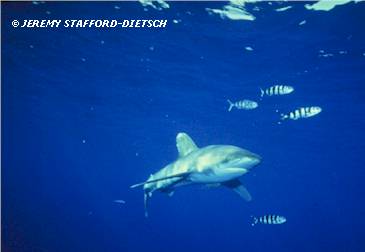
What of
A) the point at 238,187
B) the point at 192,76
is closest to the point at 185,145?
the point at 238,187

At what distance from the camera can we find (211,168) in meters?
8.12

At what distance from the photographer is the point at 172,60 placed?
23062 mm

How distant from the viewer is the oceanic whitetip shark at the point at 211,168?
300 inches

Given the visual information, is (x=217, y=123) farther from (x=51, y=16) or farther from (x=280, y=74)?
(x=51, y=16)

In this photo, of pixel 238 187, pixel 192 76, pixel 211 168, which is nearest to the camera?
pixel 211 168

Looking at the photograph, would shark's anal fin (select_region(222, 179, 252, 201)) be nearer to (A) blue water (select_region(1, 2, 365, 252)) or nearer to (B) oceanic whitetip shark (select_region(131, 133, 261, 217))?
(B) oceanic whitetip shark (select_region(131, 133, 261, 217))

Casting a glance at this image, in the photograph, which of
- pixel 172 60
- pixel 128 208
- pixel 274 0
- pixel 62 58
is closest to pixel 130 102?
pixel 62 58

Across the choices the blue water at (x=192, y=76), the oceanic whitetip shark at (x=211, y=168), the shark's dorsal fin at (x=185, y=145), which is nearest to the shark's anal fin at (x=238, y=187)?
the oceanic whitetip shark at (x=211, y=168)

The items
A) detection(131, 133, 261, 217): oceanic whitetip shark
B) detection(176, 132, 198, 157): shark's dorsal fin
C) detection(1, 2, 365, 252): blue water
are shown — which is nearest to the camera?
detection(131, 133, 261, 217): oceanic whitetip shark

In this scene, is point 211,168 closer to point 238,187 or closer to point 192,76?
point 238,187

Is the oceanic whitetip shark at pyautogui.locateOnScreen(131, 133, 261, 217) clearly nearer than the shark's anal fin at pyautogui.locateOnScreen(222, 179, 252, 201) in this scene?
Yes

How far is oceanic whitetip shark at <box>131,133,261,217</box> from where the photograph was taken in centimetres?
762

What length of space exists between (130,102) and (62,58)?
9.28m

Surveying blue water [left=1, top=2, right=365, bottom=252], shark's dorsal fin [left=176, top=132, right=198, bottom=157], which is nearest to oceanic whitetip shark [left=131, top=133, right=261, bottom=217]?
shark's dorsal fin [left=176, top=132, right=198, bottom=157]
